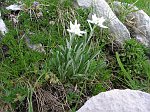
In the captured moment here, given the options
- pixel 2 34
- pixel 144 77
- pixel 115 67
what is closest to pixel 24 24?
pixel 2 34

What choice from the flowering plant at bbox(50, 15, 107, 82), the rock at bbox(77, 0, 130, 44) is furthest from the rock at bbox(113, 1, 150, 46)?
the flowering plant at bbox(50, 15, 107, 82)

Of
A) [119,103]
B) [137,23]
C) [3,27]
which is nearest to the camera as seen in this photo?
[119,103]

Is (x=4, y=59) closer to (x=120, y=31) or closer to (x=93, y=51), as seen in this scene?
(x=93, y=51)

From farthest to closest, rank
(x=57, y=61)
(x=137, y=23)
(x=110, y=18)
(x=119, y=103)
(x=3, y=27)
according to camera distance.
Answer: (x=137, y=23)
(x=110, y=18)
(x=3, y=27)
(x=57, y=61)
(x=119, y=103)

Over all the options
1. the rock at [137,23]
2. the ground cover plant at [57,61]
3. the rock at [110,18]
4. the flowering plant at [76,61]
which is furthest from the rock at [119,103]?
the rock at [137,23]

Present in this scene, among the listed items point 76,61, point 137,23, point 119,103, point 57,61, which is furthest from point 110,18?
point 119,103

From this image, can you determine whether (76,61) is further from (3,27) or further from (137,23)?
(137,23)
